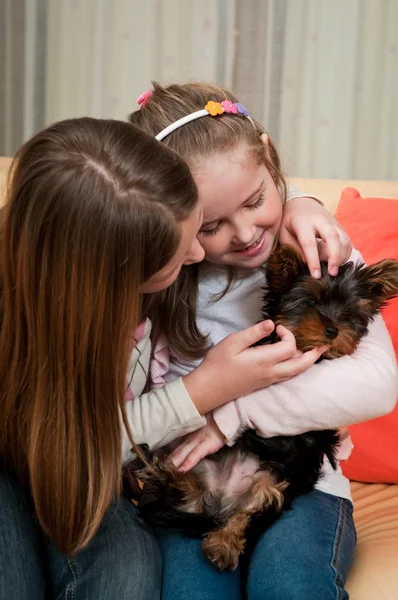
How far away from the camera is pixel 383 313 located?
231 cm

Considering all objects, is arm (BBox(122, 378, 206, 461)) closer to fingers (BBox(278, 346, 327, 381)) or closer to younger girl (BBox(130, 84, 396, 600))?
younger girl (BBox(130, 84, 396, 600))

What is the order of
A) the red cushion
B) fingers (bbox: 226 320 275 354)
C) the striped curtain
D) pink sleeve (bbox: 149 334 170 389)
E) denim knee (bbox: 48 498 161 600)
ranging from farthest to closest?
the striped curtain → the red cushion → pink sleeve (bbox: 149 334 170 389) → fingers (bbox: 226 320 275 354) → denim knee (bbox: 48 498 161 600)

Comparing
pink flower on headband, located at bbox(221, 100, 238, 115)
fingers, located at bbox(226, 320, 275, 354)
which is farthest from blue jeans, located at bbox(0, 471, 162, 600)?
pink flower on headband, located at bbox(221, 100, 238, 115)

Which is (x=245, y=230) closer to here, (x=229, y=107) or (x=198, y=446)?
(x=229, y=107)

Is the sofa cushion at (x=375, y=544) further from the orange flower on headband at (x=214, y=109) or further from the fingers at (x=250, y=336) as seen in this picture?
the orange flower on headband at (x=214, y=109)

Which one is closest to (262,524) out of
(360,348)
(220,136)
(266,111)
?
(360,348)

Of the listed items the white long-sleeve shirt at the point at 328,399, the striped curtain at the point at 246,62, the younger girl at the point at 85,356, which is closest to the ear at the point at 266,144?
the younger girl at the point at 85,356

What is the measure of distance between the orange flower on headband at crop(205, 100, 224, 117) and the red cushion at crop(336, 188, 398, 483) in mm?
794

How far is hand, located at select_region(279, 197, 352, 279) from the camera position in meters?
1.78

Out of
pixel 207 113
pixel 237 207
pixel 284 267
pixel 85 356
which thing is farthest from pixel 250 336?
pixel 207 113

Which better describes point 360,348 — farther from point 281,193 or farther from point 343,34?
point 343,34

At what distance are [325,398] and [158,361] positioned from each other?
0.46m

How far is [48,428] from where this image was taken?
1.57m

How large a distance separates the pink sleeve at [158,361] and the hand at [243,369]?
0.65 feet
